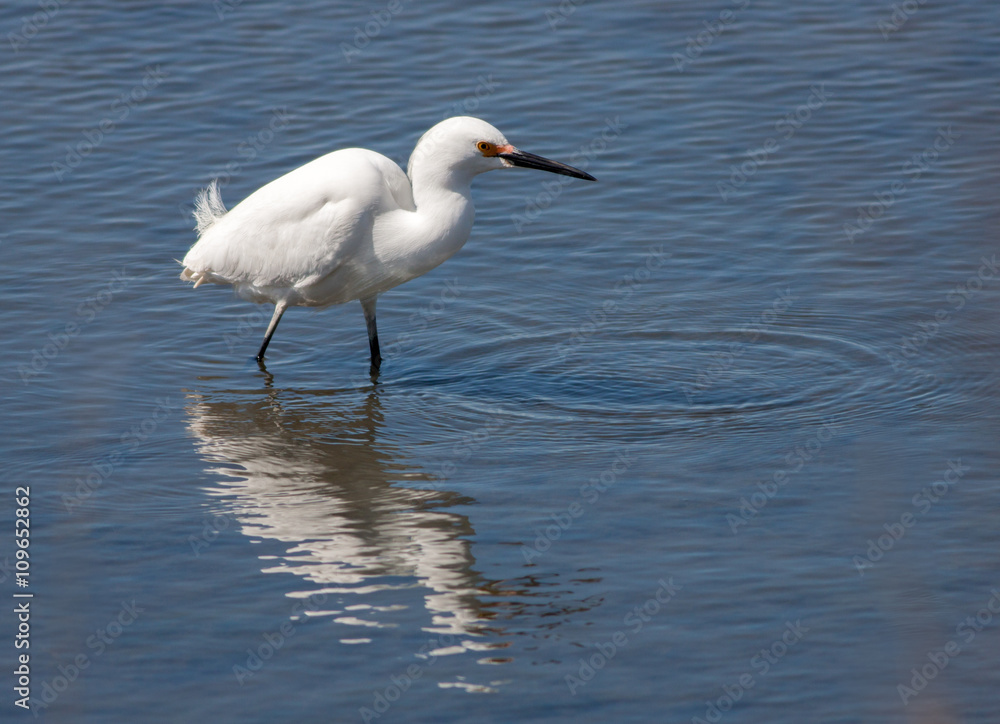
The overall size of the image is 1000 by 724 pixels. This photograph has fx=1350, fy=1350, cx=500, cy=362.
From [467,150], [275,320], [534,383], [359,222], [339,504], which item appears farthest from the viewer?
[275,320]

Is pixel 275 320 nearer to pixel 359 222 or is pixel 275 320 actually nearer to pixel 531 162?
pixel 359 222

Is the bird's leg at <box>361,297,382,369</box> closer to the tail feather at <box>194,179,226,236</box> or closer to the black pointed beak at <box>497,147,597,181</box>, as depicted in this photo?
the tail feather at <box>194,179,226,236</box>

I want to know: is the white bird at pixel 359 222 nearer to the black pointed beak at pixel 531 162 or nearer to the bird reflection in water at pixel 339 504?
the black pointed beak at pixel 531 162

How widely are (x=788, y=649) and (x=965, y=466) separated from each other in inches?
76.1

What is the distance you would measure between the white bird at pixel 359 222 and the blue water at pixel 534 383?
0.66m

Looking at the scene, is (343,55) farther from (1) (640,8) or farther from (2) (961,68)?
(2) (961,68)

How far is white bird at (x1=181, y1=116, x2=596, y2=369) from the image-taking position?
770 cm

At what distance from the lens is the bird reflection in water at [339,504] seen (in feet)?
19.0

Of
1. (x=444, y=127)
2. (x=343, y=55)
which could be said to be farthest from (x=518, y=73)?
(x=444, y=127)

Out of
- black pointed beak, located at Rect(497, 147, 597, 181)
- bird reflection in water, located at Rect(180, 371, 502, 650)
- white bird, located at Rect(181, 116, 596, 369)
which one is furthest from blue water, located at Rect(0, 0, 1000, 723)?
black pointed beak, located at Rect(497, 147, 597, 181)

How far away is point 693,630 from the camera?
543 centimetres

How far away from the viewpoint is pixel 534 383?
8109 millimetres

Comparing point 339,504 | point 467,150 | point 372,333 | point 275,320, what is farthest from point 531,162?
point 339,504

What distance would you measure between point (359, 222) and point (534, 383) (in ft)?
4.64
